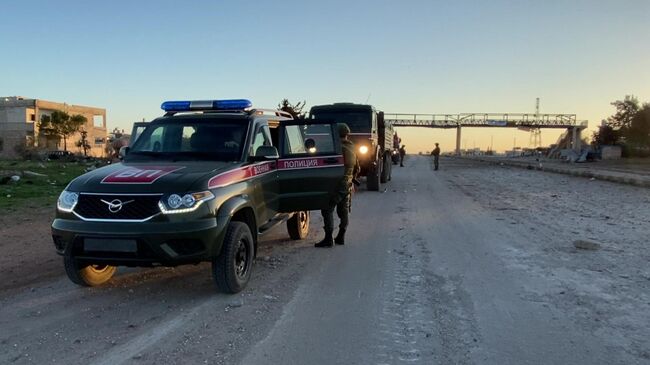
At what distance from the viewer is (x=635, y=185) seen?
21.4 meters

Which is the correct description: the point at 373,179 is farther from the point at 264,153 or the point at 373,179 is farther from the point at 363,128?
the point at 264,153

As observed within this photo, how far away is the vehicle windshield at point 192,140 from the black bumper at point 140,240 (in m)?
1.34

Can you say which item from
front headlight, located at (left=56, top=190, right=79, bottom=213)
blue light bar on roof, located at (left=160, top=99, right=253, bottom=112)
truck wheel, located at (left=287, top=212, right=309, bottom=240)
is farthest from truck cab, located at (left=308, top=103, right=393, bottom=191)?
front headlight, located at (left=56, top=190, right=79, bottom=213)

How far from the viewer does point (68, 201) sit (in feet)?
17.0

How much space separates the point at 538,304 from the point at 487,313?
2.28 feet

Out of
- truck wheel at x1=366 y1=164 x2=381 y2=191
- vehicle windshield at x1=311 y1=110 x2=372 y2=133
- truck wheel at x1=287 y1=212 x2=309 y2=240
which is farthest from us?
truck wheel at x1=366 y1=164 x2=381 y2=191

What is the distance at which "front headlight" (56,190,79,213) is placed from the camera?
5141mm

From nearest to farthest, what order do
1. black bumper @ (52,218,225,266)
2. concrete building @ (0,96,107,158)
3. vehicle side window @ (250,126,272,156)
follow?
black bumper @ (52,218,225,266) → vehicle side window @ (250,126,272,156) → concrete building @ (0,96,107,158)

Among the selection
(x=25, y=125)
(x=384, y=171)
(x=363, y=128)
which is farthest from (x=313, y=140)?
(x=25, y=125)

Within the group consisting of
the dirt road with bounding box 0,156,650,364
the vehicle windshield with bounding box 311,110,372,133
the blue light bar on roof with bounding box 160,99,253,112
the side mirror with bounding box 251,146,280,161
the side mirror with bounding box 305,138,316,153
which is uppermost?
the vehicle windshield with bounding box 311,110,372,133

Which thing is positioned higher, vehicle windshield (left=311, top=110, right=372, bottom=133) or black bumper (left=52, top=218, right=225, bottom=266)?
vehicle windshield (left=311, top=110, right=372, bottom=133)

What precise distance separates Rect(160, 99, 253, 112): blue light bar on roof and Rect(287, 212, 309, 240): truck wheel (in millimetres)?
2357

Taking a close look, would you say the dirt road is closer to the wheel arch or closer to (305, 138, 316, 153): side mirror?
Result: the wheel arch

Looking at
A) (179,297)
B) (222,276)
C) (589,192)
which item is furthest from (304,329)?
(589,192)
